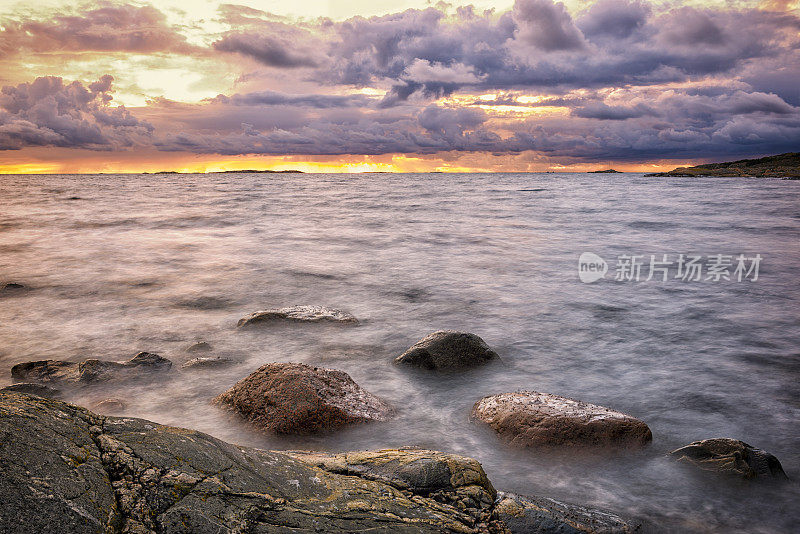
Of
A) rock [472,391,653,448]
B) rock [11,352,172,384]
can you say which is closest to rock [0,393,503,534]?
rock [472,391,653,448]

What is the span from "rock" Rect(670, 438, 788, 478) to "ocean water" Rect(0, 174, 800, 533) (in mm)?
138

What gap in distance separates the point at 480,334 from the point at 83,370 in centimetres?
541

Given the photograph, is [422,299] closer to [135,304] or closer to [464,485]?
[135,304]

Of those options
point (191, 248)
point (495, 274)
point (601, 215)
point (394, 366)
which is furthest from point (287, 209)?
point (394, 366)

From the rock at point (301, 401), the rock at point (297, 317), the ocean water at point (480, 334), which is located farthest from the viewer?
the rock at point (297, 317)

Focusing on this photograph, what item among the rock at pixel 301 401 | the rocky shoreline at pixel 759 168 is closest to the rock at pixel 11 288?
the rock at pixel 301 401

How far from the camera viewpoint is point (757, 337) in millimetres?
7910

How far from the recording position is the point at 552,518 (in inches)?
118

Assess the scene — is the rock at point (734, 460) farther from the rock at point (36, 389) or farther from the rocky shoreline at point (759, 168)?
the rocky shoreline at point (759, 168)

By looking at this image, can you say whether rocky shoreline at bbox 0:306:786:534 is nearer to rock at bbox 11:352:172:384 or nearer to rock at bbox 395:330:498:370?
rock at bbox 395:330:498:370

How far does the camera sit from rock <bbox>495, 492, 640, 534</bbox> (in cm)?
283

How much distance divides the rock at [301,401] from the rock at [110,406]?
0.92 metres

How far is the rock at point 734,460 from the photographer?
4035 mm

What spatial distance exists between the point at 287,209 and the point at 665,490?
30858 mm
